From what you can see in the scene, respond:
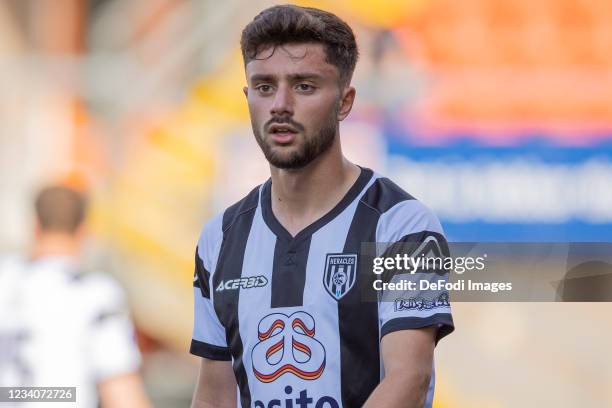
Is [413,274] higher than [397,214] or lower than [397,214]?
lower

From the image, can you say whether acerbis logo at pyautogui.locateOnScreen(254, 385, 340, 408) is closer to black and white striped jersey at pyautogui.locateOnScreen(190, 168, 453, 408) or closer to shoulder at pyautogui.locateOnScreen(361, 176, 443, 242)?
black and white striped jersey at pyautogui.locateOnScreen(190, 168, 453, 408)

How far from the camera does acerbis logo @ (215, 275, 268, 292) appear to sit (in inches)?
90.8

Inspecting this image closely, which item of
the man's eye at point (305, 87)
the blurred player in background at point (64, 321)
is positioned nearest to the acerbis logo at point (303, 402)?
the man's eye at point (305, 87)

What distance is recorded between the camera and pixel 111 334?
4.57 m

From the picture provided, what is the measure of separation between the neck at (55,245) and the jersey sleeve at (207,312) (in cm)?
232

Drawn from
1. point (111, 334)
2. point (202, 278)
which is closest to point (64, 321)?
point (111, 334)

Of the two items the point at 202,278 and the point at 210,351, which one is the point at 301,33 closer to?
the point at 202,278

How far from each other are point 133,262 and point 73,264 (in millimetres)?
267

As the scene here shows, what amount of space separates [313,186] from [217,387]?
521mm

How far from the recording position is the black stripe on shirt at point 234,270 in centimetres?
229

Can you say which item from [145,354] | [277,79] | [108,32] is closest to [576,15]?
[108,32]

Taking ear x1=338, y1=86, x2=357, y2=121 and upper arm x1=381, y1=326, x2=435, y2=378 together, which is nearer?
upper arm x1=381, y1=326, x2=435, y2=378

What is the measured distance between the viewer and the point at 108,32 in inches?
191

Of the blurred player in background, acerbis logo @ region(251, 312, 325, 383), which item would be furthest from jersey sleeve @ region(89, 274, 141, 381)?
acerbis logo @ region(251, 312, 325, 383)
